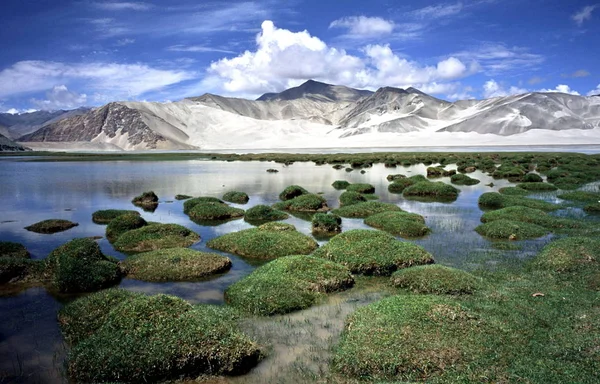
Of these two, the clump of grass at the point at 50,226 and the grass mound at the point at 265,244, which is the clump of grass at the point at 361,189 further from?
the clump of grass at the point at 50,226

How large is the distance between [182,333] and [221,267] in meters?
7.24

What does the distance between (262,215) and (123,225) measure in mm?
8657

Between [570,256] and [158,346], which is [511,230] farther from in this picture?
Result: [158,346]

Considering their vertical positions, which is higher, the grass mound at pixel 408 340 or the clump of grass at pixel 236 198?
the grass mound at pixel 408 340

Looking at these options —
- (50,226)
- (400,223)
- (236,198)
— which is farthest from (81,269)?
(236,198)

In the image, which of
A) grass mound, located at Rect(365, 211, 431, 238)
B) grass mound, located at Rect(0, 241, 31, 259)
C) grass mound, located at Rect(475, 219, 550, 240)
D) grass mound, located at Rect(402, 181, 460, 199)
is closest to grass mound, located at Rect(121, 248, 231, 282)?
grass mound, located at Rect(0, 241, 31, 259)

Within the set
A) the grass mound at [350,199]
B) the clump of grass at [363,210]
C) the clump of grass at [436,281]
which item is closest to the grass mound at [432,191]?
the grass mound at [350,199]

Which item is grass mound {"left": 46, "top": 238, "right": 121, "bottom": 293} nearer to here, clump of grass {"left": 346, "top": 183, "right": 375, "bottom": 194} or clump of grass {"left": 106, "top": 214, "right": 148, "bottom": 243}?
clump of grass {"left": 106, "top": 214, "right": 148, "bottom": 243}

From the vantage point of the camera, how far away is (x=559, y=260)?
51.7ft

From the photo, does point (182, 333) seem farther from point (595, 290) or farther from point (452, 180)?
point (452, 180)

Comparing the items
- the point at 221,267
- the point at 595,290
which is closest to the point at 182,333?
the point at 221,267

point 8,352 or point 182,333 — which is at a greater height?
point 182,333

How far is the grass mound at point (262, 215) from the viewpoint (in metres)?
27.6

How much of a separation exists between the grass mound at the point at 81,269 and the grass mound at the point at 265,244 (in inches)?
213
